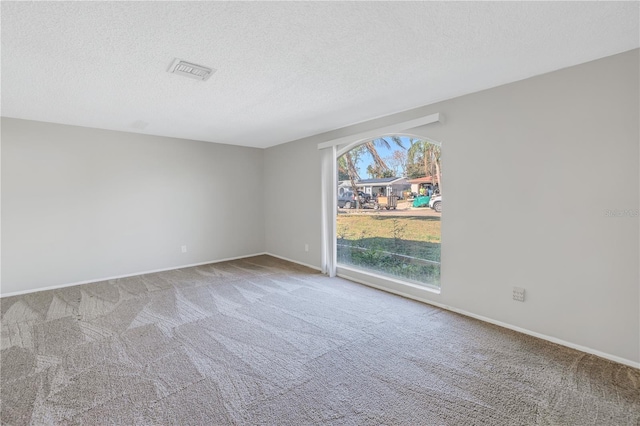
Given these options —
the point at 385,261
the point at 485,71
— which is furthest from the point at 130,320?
the point at 485,71

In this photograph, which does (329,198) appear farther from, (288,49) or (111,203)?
(111,203)

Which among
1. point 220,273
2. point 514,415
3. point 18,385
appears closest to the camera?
A: point 514,415

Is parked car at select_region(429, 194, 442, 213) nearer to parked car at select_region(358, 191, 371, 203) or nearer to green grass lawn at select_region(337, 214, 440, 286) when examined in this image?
green grass lawn at select_region(337, 214, 440, 286)

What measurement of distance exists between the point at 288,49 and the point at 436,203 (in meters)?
2.27

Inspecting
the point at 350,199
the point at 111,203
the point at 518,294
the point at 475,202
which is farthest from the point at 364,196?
the point at 111,203

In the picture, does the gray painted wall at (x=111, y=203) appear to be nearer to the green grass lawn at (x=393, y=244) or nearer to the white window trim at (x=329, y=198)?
the white window trim at (x=329, y=198)

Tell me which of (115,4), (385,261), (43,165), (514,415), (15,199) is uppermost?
(115,4)

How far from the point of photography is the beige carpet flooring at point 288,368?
1.64 meters

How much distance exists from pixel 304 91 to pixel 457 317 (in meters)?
2.78

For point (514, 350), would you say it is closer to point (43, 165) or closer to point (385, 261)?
point (385, 261)

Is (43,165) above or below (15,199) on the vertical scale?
above

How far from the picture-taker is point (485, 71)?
2.30m

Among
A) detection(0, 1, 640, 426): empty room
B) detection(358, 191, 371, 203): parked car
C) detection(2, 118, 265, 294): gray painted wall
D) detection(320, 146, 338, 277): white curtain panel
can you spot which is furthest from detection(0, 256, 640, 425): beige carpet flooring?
detection(358, 191, 371, 203): parked car

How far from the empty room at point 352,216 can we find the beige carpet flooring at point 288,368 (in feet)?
0.06
